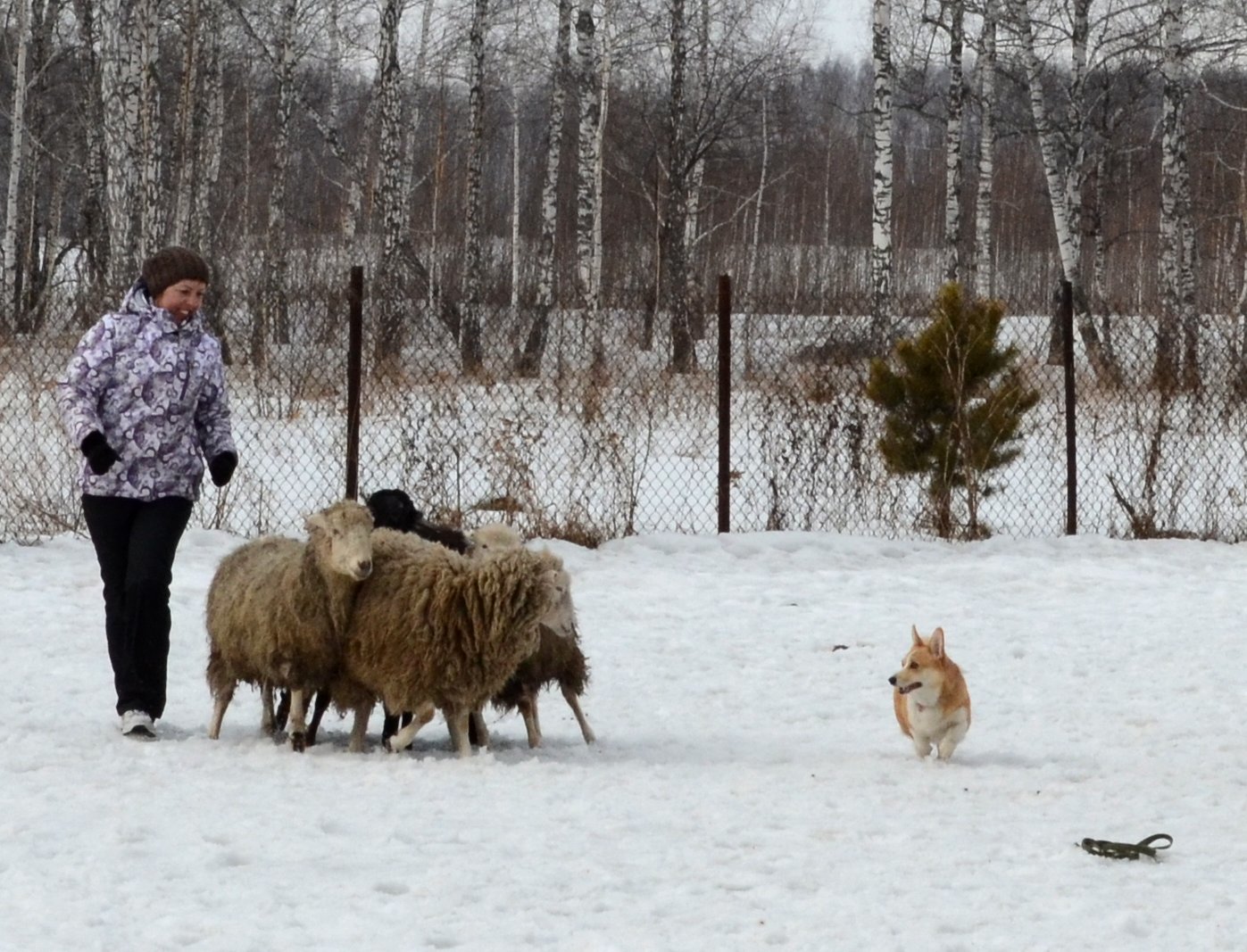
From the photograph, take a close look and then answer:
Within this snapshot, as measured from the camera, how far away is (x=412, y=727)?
Answer: 6.04 metres

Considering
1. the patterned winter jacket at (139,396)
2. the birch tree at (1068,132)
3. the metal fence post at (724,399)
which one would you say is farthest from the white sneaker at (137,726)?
the birch tree at (1068,132)

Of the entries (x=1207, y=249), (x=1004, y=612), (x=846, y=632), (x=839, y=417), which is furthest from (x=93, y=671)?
(x=1207, y=249)

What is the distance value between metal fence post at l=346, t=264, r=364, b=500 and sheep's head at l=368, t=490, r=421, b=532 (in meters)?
3.86

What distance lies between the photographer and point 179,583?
9.66m

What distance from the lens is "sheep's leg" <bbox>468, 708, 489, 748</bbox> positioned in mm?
6418

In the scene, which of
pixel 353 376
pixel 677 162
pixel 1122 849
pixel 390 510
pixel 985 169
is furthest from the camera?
pixel 985 169

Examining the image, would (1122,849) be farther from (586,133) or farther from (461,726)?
(586,133)

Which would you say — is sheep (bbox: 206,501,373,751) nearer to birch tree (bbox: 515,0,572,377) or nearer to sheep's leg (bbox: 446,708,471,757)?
sheep's leg (bbox: 446,708,471,757)

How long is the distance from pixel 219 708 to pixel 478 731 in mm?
1053

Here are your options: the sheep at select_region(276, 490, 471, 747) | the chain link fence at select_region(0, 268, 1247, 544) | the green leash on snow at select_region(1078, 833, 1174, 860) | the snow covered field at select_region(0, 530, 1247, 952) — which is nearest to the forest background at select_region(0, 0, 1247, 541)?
the chain link fence at select_region(0, 268, 1247, 544)

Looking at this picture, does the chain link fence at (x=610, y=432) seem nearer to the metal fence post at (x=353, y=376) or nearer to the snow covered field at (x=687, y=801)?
the metal fence post at (x=353, y=376)

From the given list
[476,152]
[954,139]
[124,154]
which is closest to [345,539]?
[124,154]

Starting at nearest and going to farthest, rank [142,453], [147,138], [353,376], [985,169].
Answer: [142,453] → [353,376] → [147,138] → [985,169]

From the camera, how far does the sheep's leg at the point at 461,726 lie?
6086 mm
